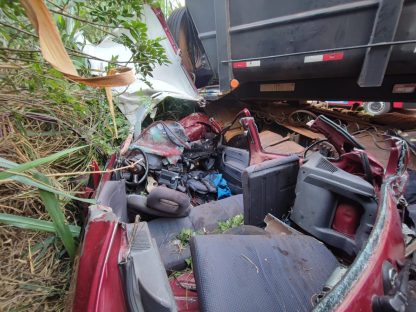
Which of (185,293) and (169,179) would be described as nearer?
(185,293)

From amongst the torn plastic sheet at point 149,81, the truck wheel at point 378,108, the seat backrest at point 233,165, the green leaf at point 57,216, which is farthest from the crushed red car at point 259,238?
the truck wheel at point 378,108

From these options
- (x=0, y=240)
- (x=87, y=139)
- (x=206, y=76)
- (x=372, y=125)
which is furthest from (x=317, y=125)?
(x=206, y=76)

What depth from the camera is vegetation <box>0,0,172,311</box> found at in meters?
0.96

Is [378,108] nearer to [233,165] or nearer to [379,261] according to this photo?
[233,165]

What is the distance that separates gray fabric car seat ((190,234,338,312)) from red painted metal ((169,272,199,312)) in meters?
0.24

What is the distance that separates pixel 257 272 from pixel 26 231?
101 centimetres

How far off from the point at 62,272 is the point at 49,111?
949 mm

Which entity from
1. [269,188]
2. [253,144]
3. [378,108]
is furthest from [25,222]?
[378,108]

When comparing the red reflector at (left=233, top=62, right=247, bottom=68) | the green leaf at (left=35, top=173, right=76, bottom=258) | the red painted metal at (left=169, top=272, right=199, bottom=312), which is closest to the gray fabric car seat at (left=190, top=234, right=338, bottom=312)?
the red painted metal at (left=169, top=272, right=199, bottom=312)

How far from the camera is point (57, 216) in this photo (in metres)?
1.01

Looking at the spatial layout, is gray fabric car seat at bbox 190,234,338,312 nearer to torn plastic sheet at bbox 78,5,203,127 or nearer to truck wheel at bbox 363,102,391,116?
torn plastic sheet at bbox 78,5,203,127

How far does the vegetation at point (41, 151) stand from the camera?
96 cm

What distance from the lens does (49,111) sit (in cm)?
156

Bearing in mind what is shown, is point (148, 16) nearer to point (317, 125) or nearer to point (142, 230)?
point (317, 125)
